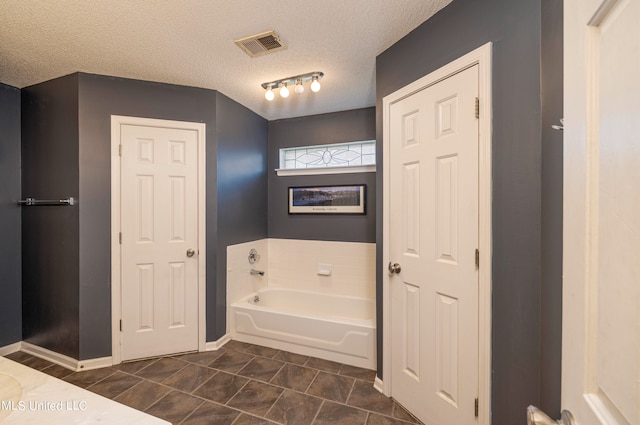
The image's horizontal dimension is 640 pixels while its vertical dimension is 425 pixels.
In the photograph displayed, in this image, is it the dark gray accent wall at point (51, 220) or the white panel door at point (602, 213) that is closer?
the white panel door at point (602, 213)

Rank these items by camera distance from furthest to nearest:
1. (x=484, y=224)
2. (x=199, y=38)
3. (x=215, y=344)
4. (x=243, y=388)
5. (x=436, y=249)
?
(x=215, y=344), (x=243, y=388), (x=199, y=38), (x=436, y=249), (x=484, y=224)

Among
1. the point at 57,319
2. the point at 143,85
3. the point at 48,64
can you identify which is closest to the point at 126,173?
the point at 143,85

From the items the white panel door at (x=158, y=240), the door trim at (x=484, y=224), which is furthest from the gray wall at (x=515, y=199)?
the white panel door at (x=158, y=240)

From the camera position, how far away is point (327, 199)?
3.31 m

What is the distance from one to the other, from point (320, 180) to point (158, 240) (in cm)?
184

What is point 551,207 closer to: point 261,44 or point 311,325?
point 261,44

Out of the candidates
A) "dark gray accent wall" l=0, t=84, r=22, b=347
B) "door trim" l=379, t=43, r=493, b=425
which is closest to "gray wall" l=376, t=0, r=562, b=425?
"door trim" l=379, t=43, r=493, b=425

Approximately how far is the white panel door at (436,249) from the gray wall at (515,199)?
4.7 inches

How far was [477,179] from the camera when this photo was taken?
1.43m

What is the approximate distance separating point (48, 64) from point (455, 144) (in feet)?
10.3

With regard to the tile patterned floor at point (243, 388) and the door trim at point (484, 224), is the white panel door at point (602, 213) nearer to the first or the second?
the door trim at point (484, 224)

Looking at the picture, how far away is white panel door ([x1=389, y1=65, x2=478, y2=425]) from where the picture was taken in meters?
1.47

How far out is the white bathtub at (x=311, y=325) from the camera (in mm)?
2393

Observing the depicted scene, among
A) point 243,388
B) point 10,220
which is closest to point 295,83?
point 243,388
